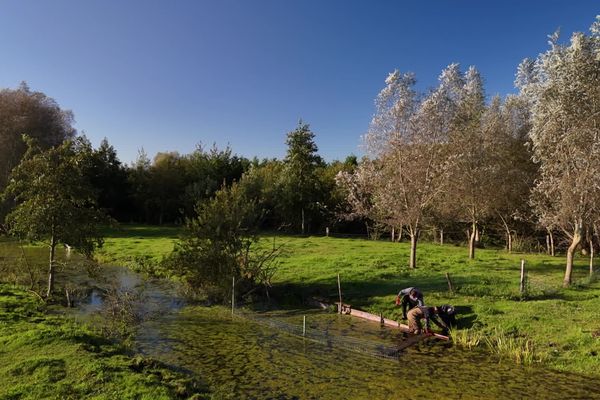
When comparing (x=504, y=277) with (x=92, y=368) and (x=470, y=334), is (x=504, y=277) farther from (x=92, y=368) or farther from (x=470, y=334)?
(x=92, y=368)

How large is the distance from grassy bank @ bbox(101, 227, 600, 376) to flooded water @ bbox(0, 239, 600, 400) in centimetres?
128

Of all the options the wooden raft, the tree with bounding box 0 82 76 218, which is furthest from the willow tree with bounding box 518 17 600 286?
the tree with bounding box 0 82 76 218

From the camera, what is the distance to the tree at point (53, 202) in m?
21.3

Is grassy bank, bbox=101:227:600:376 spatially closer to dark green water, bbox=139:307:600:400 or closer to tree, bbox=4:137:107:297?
dark green water, bbox=139:307:600:400

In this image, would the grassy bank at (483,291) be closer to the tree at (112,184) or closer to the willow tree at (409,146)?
the willow tree at (409,146)

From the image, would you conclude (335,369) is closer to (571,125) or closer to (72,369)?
(72,369)

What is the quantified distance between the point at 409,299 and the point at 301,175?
3929 cm

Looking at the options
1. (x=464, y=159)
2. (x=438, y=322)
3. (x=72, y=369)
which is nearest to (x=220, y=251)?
(x=438, y=322)

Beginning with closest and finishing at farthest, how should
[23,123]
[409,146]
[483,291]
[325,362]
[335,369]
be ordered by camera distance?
[335,369] < [325,362] < [483,291] < [409,146] < [23,123]

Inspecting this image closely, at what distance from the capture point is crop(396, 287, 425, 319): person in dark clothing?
63.9 ft

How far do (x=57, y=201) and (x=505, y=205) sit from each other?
33.3 metres

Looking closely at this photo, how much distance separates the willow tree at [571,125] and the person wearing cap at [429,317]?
28.4 feet

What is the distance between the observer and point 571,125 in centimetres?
2269

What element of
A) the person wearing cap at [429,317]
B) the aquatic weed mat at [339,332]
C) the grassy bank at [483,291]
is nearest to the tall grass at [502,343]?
the grassy bank at [483,291]
